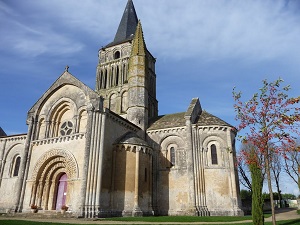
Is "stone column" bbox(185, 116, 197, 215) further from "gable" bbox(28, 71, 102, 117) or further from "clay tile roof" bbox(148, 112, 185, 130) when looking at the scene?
"gable" bbox(28, 71, 102, 117)

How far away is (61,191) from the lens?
23109mm

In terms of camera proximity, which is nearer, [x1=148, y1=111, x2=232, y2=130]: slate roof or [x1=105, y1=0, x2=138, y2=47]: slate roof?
[x1=148, y1=111, x2=232, y2=130]: slate roof

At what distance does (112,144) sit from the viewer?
23188 millimetres

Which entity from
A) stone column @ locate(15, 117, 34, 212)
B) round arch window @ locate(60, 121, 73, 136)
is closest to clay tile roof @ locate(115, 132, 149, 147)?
round arch window @ locate(60, 121, 73, 136)

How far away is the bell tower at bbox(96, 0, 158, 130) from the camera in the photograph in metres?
30.8

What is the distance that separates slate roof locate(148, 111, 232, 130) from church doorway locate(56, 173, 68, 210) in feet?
35.7

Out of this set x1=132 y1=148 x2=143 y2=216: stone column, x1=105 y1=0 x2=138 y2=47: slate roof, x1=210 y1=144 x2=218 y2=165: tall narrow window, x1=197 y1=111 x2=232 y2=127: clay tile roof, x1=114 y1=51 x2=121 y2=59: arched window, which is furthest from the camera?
x1=105 y1=0 x2=138 y2=47: slate roof

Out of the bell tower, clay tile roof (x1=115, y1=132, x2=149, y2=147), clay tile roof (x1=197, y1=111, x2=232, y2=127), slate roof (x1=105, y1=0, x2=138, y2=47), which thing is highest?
slate roof (x1=105, y1=0, x2=138, y2=47)

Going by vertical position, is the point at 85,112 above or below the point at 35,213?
above

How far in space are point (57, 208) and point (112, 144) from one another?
298 inches

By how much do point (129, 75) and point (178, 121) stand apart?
915 cm

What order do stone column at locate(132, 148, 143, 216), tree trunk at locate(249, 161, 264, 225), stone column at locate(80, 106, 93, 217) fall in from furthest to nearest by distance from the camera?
stone column at locate(132, 148, 143, 216)
stone column at locate(80, 106, 93, 217)
tree trunk at locate(249, 161, 264, 225)

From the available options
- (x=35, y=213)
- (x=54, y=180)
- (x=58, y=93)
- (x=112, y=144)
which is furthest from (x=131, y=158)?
(x=58, y=93)

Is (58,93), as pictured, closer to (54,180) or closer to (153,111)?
(54,180)
